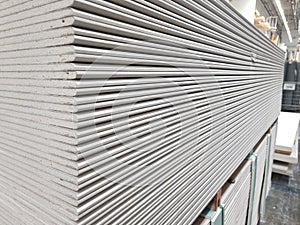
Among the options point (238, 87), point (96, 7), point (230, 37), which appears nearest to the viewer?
point (96, 7)

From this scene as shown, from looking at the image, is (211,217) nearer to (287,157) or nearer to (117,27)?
(117,27)

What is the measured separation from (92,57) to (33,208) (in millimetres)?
323

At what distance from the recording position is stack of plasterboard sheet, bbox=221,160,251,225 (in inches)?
45.1

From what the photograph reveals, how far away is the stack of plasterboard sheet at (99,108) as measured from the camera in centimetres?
34

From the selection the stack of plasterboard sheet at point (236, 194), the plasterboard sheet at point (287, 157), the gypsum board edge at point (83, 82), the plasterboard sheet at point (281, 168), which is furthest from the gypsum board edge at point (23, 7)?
the plasterboard sheet at point (281, 168)

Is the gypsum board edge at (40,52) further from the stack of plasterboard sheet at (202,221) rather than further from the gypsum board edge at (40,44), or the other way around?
the stack of plasterboard sheet at (202,221)

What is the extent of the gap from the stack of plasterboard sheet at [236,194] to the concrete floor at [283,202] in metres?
1.81

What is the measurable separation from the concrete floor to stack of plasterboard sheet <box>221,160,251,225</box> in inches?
71.2

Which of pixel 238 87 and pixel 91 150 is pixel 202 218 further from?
pixel 91 150

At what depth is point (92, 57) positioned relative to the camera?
1.11 ft

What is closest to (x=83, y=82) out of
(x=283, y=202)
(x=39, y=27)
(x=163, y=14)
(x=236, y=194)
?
(x=39, y=27)

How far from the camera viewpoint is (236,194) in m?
1.33

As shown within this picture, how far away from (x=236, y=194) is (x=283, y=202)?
2726 mm

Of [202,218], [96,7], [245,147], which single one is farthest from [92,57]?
[245,147]
